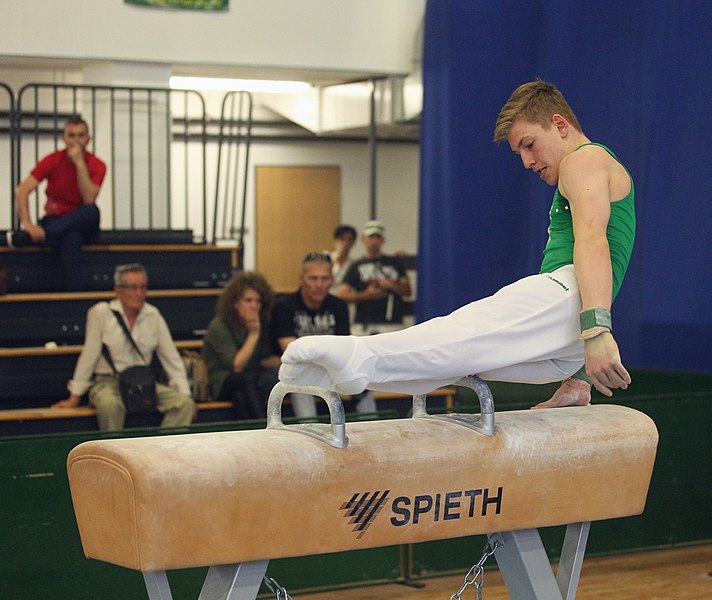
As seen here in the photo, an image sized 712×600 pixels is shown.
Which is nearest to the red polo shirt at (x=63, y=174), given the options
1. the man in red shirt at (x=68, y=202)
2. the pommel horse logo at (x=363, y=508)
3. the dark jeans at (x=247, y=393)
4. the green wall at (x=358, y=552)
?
the man in red shirt at (x=68, y=202)

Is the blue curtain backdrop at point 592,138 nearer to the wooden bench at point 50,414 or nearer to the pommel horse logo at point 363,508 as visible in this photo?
the wooden bench at point 50,414

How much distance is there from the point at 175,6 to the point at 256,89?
9.18 feet

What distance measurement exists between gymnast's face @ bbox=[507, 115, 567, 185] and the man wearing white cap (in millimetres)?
4892

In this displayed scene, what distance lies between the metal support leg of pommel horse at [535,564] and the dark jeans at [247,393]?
115 inches

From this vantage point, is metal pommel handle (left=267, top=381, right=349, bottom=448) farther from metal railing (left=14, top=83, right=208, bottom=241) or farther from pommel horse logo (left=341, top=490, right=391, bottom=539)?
metal railing (left=14, top=83, right=208, bottom=241)

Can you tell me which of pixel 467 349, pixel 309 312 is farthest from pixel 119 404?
pixel 467 349

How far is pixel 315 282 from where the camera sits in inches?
236

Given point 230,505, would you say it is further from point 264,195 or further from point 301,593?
point 264,195

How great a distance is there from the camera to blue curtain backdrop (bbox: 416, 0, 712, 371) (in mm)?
5633

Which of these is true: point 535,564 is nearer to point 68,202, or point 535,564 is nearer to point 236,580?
point 236,580

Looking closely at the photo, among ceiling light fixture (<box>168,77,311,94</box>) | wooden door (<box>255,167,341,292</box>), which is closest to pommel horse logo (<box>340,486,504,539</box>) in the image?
ceiling light fixture (<box>168,77,311,94</box>)

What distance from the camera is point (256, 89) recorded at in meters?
10.4

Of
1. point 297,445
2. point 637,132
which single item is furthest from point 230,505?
point 637,132

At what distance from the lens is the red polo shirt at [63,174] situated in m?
7.20
